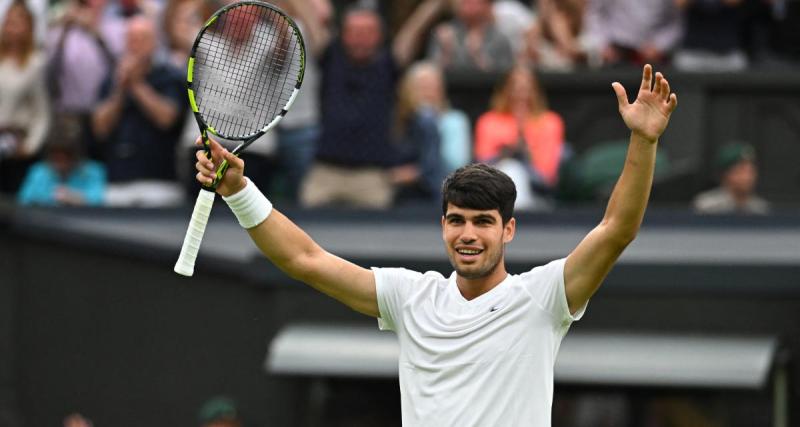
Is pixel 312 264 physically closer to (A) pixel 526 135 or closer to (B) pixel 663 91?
(B) pixel 663 91

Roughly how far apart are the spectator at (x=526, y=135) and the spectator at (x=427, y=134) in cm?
19

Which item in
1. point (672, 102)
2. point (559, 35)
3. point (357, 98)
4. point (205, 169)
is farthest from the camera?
point (559, 35)

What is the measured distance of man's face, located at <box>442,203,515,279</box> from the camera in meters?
5.43

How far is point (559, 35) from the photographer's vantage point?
44.1 ft

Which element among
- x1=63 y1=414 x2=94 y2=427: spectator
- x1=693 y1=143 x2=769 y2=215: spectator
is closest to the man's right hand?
x1=63 y1=414 x2=94 y2=427: spectator

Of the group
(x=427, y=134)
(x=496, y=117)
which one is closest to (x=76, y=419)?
(x=427, y=134)

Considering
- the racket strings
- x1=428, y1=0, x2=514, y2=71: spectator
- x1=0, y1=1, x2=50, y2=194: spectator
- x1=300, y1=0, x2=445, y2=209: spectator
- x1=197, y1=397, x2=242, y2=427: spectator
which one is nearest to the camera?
the racket strings

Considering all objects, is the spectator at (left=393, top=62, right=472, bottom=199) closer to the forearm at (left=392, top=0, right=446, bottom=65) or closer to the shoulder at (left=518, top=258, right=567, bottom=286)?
the forearm at (left=392, top=0, right=446, bottom=65)

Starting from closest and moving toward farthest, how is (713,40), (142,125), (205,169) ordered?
1. (205,169)
2. (142,125)
3. (713,40)

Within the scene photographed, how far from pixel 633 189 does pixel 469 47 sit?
26.3 ft

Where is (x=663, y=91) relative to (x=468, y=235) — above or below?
above

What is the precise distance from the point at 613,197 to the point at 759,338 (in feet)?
18.1

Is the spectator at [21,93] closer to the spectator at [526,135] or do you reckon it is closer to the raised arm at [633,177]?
the spectator at [526,135]

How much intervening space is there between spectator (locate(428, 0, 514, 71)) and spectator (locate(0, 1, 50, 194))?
2.91 meters
